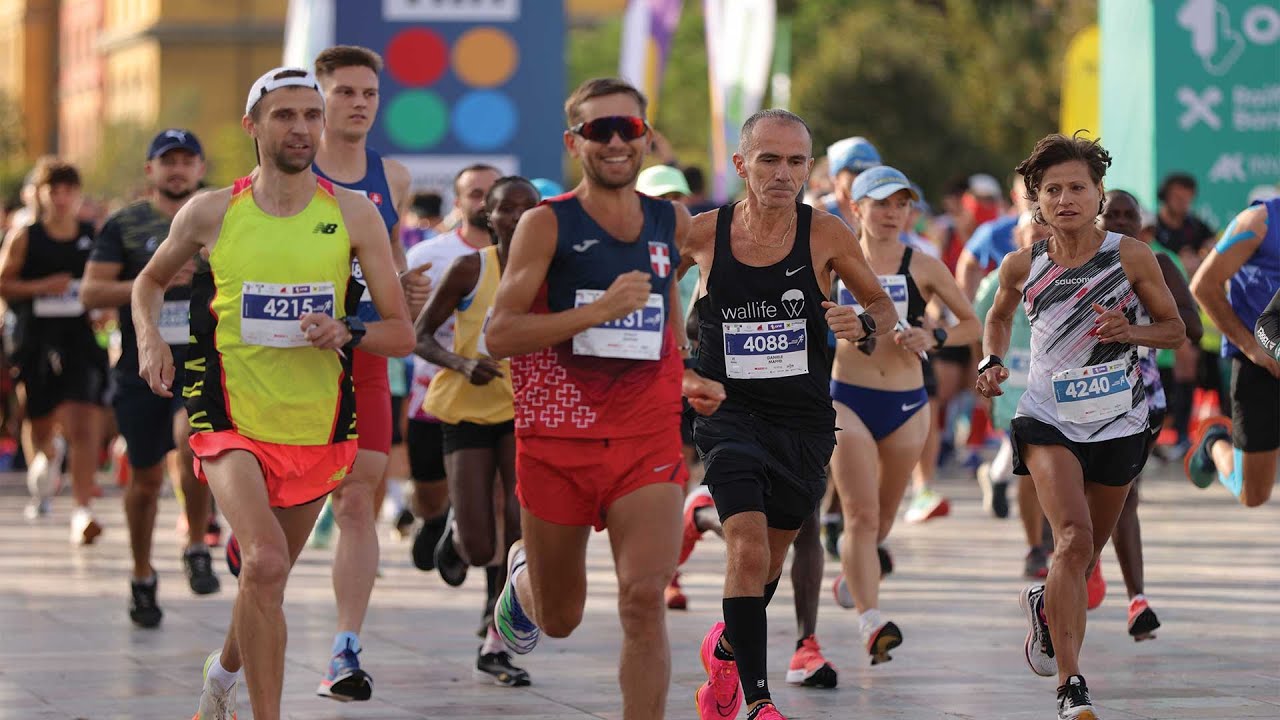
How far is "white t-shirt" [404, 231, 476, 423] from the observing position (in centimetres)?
970

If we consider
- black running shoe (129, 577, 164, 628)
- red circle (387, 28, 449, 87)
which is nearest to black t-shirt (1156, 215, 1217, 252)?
red circle (387, 28, 449, 87)

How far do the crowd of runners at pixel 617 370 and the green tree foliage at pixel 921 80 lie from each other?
4498 cm

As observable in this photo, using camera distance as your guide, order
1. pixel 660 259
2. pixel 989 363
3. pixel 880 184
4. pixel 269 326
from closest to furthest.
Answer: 1. pixel 660 259
2. pixel 269 326
3. pixel 989 363
4. pixel 880 184

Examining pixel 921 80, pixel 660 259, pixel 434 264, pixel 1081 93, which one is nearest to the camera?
pixel 660 259

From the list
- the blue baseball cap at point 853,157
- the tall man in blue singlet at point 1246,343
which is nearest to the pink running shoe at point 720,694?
the tall man in blue singlet at point 1246,343

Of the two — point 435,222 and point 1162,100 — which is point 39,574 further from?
point 1162,100

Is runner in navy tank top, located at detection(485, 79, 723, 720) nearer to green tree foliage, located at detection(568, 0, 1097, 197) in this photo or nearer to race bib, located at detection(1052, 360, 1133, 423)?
race bib, located at detection(1052, 360, 1133, 423)

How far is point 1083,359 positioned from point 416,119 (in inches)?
396

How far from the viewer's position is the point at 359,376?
26.9ft

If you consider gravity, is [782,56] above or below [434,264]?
above

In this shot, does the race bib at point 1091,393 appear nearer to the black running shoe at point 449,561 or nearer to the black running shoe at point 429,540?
the black running shoe at point 449,561

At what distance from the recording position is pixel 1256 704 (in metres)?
7.80

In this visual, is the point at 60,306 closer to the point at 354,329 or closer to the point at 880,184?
the point at 880,184

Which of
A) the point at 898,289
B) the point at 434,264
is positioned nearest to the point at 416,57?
the point at 434,264
